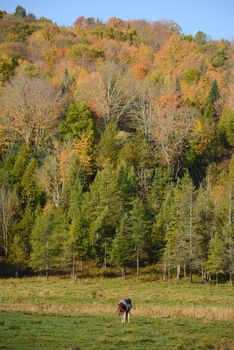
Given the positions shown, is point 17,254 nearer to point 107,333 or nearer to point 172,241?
point 172,241

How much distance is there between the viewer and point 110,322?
24.6m

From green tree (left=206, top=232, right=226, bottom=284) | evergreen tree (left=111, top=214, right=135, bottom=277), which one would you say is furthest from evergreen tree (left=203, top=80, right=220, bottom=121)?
green tree (left=206, top=232, right=226, bottom=284)

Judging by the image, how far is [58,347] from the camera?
17.1 metres

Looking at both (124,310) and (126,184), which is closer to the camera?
(124,310)

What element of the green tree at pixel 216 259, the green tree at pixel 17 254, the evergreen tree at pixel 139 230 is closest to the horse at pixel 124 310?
the green tree at pixel 216 259

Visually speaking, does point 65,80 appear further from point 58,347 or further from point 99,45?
point 58,347

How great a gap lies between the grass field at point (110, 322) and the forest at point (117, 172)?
539 inches

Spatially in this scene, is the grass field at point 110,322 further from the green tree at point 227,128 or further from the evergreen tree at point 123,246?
the green tree at point 227,128

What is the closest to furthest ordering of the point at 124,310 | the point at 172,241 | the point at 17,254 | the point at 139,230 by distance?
the point at 124,310, the point at 172,241, the point at 17,254, the point at 139,230

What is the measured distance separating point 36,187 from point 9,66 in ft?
162

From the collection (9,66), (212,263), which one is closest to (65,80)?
(9,66)

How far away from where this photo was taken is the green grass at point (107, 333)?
18.0m

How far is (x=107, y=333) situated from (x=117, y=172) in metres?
48.5

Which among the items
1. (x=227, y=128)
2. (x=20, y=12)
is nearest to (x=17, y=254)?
(x=227, y=128)
